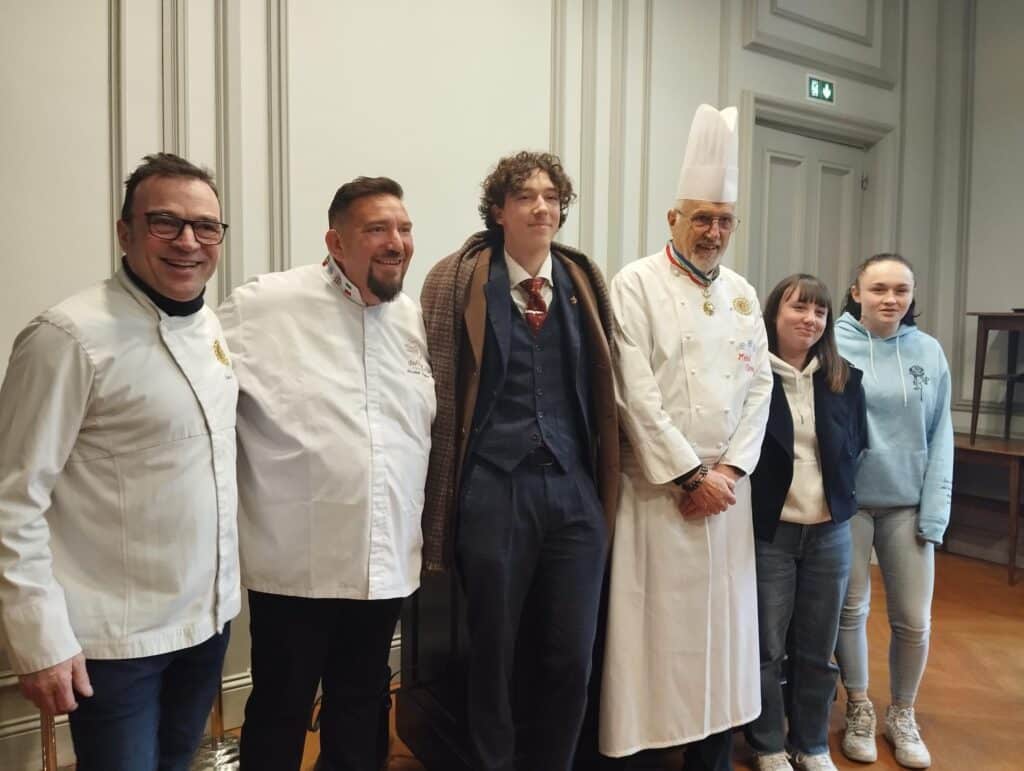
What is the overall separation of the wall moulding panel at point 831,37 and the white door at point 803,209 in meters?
0.34

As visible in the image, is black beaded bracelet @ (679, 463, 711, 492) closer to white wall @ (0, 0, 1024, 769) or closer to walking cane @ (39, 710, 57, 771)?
white wall @ (0, 0, 1024, 769)

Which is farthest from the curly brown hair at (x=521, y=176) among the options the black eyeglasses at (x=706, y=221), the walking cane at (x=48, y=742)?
the walking cane at (x=48, y=742)

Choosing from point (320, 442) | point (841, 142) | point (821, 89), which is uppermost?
point (821, 89)

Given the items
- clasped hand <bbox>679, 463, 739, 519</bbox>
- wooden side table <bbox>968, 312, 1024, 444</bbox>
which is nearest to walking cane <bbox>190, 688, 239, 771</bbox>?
clasped hand <bbox>679, 463, 739, 519</bbox>

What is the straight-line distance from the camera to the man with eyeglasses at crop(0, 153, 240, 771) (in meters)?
1.07

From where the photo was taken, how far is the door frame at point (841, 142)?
3.42 meters

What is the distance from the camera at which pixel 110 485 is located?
3.74ft

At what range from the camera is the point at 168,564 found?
1177mm

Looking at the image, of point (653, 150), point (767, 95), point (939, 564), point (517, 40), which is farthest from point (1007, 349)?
point (517, 40)

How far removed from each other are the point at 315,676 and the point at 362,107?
1689mm

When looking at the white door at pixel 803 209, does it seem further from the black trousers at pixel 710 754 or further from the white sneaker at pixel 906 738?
the black trousers at pixel 710 754

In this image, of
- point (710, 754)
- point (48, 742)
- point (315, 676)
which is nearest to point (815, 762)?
point (710, 754)

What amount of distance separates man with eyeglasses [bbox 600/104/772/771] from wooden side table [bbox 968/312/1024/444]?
2.64 meters

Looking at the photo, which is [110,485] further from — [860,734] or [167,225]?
[860,734]
